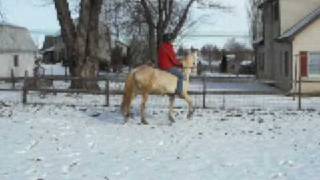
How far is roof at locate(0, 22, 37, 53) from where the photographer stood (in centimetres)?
5819

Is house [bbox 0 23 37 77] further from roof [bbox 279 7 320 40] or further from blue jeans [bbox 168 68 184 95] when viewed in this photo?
blue jeans [bbox 168 68 184 95]

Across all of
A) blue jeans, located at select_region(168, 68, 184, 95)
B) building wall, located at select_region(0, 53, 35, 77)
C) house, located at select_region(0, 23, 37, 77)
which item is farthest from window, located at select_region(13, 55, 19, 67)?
blue jeans, located at select_region(168, 68, 184, 95)

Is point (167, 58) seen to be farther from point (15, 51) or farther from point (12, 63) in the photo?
point (15, 51)

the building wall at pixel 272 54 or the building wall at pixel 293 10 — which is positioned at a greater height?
the building wall at pixel 293 10

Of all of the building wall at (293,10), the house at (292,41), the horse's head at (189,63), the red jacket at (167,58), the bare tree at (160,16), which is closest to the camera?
the red jacket at (167,58)

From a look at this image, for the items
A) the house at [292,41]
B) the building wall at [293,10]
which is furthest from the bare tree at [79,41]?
the building wall at [293,10]

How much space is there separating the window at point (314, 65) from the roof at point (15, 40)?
2879 cm

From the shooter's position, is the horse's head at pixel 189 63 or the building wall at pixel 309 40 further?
the building wall at pixel 309 40

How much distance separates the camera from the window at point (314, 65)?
36.0 meters

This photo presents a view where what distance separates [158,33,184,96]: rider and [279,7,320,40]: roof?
692 inches

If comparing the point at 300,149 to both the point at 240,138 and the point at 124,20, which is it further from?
the point at 124,20

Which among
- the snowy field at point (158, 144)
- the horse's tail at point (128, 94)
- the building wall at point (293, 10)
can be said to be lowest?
the snowy field at point (158, 144)

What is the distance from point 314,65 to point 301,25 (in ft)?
6.96

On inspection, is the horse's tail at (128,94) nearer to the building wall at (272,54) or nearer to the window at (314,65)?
the building wall at (272,54)
